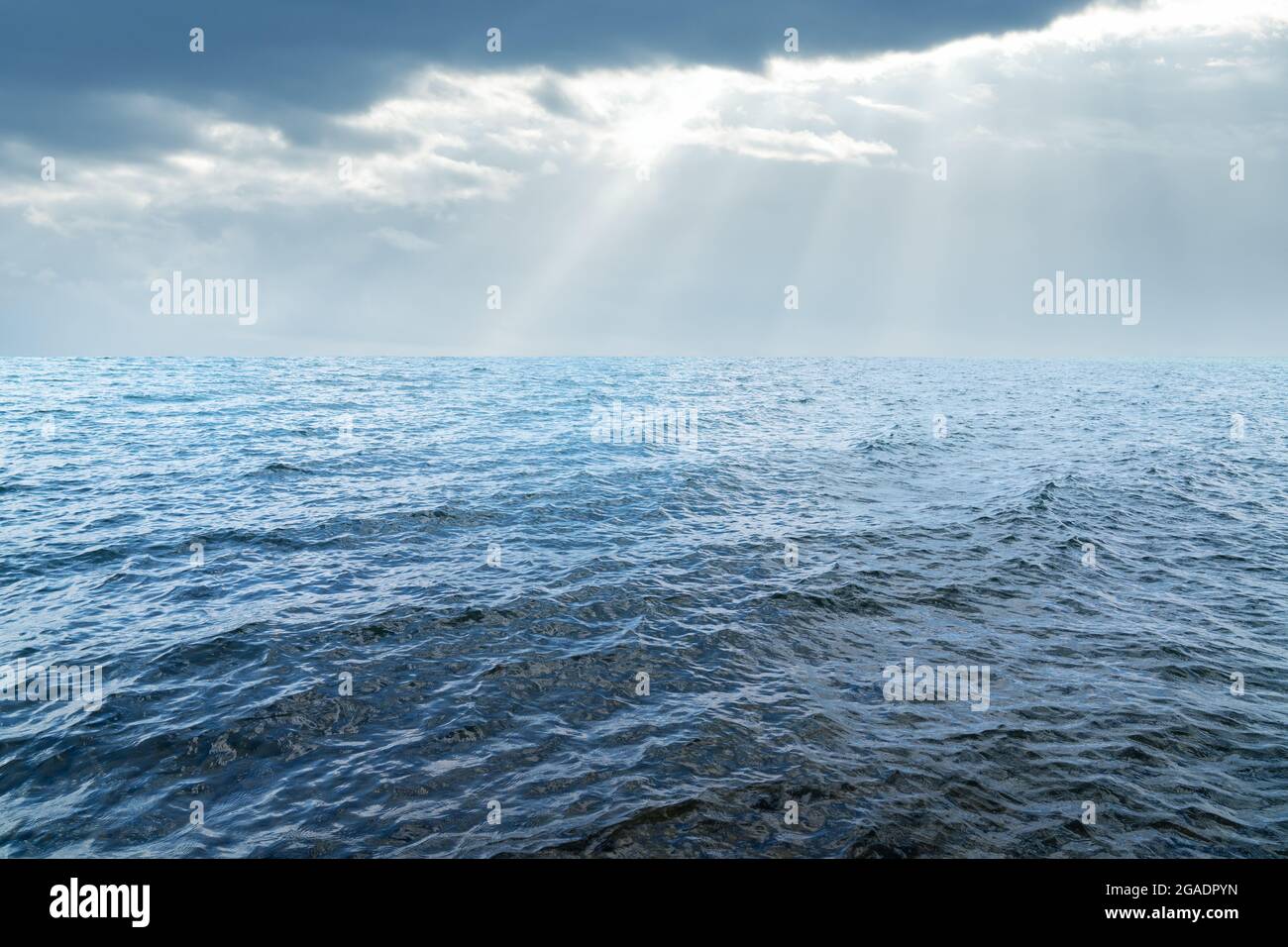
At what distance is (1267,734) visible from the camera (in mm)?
13578

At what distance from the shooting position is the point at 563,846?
10.4m

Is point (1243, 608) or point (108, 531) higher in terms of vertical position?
point (108, 531)

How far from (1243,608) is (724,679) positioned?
16265 millimetres

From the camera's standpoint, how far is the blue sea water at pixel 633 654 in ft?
36.5

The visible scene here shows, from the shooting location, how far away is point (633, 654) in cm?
1688

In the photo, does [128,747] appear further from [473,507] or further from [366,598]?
[473,507]

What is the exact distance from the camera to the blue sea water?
11.1 metres

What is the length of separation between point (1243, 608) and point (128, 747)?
28190 millimetres
